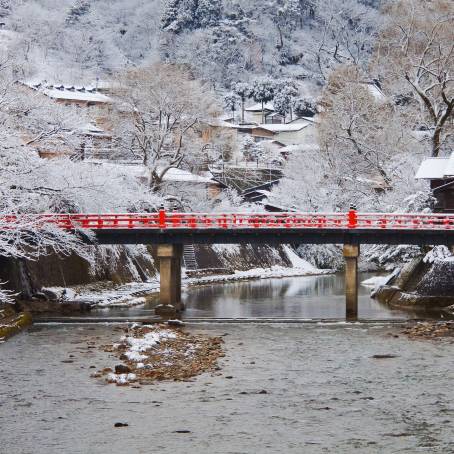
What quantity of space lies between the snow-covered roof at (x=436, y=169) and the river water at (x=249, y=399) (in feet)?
48.5

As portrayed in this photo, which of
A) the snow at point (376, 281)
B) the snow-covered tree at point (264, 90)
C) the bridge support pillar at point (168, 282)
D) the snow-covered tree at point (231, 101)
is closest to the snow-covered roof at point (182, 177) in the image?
the snow at point (376, 281)

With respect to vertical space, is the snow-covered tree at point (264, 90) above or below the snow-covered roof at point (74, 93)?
above

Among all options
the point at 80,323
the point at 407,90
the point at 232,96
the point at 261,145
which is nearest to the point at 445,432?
the point at 80,323

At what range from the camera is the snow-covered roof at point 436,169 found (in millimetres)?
41656

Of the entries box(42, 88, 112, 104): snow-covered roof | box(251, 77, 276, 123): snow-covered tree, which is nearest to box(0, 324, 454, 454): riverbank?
box(42, 88, 112, 104): snow-covered roof

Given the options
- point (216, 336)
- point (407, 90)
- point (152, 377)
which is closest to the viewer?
point (152, 377)

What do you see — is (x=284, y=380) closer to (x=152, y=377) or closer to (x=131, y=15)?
(x=152, y=377)

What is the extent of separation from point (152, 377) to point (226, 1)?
157m

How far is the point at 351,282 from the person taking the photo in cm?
3666

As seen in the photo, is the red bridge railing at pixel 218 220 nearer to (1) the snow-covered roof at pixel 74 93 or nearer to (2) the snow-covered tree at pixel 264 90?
(1) the snow-covered roof at pixel 74 93

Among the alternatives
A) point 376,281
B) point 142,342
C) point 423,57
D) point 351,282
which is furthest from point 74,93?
point 142,342

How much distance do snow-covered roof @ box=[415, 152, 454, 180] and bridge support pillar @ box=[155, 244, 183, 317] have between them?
1477cm

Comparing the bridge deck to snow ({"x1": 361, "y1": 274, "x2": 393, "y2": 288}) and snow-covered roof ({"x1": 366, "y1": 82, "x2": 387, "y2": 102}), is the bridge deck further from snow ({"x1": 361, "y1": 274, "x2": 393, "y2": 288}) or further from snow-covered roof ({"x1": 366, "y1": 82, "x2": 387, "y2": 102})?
snow-covered roof ({"x1": 366, "y1": 82, "x2": 387, "y2": 102})

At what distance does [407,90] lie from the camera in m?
51.8
